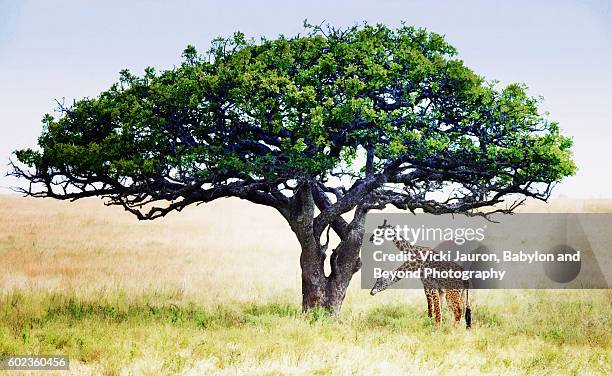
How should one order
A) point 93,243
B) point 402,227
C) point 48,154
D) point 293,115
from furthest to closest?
point 93,243 → point 402,227 → point 48,154 → point 293,115

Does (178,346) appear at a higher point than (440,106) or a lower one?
lower

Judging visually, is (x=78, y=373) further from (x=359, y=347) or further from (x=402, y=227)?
(x=402, y=227)

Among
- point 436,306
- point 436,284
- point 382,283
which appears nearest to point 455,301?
point 436,306

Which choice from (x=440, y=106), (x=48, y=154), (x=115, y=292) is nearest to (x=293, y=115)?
(x=440, y=106)

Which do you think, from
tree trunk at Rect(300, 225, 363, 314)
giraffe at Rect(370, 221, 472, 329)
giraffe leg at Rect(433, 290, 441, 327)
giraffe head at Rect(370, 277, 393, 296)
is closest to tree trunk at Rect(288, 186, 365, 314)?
tree trunk at Rect(300, 225, 363, 314)

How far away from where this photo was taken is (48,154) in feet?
58.2

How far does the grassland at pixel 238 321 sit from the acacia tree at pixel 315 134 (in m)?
3.13

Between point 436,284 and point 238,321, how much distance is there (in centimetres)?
587

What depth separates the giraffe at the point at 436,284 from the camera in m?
18.0

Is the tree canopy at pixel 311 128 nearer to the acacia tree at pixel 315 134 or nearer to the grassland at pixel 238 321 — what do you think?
the acacia tree at pixel 315 134

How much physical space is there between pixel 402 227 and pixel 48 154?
1061 centimetres

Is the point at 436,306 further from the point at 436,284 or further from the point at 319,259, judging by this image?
the point at 319,259

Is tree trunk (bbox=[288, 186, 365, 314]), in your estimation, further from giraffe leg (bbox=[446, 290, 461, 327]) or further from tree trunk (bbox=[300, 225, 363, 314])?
giraffe leg (bbox=[446, 290, 461, 327])

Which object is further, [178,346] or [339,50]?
[339,50]
